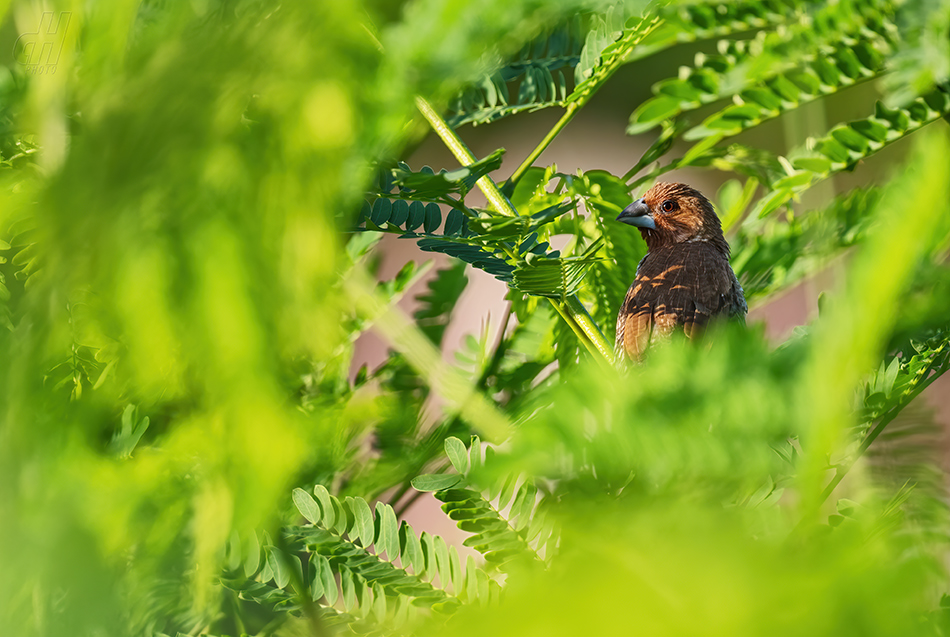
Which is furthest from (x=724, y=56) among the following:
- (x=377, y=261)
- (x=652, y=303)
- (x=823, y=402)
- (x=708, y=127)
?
(x=823, y=402)

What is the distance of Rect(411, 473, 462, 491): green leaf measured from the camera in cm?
37

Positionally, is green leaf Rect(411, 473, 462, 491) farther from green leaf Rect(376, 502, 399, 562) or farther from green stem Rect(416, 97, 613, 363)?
green stem Rect(416, 97, 613, 363)

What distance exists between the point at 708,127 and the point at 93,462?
0.60 meters

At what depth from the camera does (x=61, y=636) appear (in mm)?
208

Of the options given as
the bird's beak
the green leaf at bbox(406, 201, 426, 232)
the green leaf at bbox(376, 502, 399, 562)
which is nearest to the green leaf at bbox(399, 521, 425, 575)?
the green leaf at bbox(376, 502, 399, 562)

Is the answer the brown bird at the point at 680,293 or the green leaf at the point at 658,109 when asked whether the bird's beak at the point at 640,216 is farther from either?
the green leaf at the point at 658,109

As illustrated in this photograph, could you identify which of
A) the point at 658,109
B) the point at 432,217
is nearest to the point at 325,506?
the point at 432,217

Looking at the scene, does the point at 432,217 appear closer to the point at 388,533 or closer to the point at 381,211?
the point at 381,211

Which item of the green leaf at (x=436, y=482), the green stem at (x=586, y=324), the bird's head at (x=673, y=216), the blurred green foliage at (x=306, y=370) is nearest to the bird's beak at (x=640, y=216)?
the bird's head at (x=673, y=216)

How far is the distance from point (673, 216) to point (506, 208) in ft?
2.48

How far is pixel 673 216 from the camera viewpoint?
1206 millimetres

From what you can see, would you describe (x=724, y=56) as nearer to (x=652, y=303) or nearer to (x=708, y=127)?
(x=708, y=127)

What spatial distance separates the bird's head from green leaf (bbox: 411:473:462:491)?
0.81m

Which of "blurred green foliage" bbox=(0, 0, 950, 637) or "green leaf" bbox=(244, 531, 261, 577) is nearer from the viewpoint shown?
"blurred green foliage" bbox=(0, 0, 950, 637)
